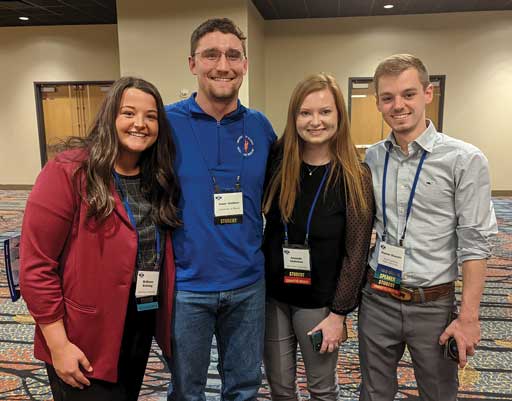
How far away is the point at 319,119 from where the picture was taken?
1.58 m

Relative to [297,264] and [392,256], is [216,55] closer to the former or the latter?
[297,264]

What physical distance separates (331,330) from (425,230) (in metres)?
0.50

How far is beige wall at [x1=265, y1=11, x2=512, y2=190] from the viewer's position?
321 inches

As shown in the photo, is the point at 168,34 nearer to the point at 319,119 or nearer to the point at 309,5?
the point at 309,5

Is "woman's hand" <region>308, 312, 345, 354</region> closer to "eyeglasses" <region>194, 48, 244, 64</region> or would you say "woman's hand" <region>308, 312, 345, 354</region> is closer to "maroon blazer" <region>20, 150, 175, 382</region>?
"maroon blazer" <region>20, 150, 175, 382</region>

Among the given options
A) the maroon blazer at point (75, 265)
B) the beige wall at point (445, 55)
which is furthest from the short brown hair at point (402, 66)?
the beige wall at point (445, 55)

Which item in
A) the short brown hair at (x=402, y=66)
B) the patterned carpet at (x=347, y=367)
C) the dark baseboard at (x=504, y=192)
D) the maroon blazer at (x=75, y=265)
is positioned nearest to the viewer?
the maroon blazer at (x=75, y=265)

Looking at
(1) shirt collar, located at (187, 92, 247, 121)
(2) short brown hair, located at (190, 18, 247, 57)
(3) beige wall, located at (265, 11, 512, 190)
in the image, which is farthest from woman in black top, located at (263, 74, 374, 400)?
(3) beige wall, located at (265, 11, 512, 190)

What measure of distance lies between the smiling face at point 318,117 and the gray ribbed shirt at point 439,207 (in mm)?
241

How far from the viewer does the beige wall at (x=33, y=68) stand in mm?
9109

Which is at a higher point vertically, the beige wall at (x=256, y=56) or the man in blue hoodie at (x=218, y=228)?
the beige wall at (x=256, y=56)

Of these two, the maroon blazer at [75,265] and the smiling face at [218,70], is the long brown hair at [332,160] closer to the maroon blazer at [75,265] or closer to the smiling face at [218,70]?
the smiling face at [218,70]

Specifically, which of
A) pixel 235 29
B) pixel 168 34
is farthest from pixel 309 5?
pixel 235 29

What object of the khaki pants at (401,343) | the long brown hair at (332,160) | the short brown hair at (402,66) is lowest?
the khaki pants at (401,343)
